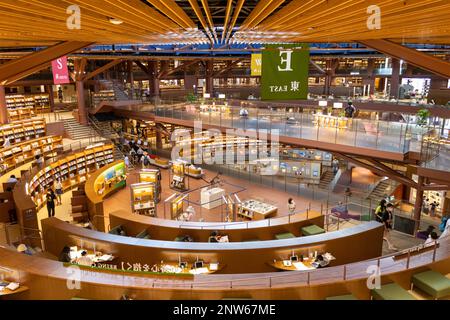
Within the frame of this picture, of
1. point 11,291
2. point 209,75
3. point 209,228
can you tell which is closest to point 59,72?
point 209,228

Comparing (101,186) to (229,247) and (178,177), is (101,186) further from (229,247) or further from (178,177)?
(229,247)

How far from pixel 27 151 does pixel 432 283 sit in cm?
1732

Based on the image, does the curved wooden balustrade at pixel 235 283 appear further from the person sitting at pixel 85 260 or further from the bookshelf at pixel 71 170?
the bookshelf at pixel 71 170

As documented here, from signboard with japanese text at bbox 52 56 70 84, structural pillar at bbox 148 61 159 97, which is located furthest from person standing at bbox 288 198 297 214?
structural pillar at bbox 148 61 159 97

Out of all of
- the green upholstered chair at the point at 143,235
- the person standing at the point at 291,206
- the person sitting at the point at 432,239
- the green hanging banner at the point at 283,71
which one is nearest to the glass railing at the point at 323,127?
the person standing at the point at 291,206

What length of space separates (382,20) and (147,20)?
3479 millimetres

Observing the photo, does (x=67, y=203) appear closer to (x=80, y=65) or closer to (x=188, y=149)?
(x=188, y=149)

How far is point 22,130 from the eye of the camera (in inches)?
709

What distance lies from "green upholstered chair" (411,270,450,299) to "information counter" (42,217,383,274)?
131 inches

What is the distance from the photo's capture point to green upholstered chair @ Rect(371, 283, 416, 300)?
5974mm

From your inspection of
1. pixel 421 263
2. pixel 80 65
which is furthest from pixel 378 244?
pixel 80 65

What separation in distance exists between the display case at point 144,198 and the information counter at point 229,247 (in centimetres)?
388

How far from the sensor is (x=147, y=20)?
18.3ft

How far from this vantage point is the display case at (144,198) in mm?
14039
